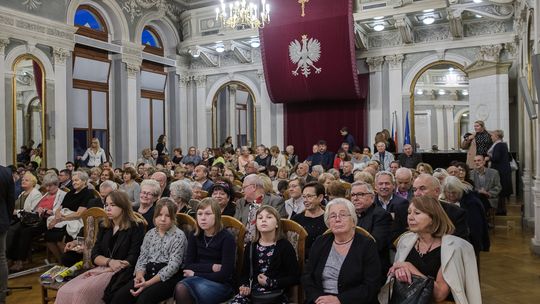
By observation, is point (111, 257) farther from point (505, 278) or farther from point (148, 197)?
point (505, 278)

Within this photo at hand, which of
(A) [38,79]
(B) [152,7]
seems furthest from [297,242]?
(B) [152,7]

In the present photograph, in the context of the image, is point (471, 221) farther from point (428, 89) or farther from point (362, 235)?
point (428, 89)

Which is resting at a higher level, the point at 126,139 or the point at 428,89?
the point at 428,89

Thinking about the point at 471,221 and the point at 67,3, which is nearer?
the point at 471,221

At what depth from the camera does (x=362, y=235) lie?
270 cm

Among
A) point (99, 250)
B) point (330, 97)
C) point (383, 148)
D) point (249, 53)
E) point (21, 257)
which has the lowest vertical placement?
point (21, 257)

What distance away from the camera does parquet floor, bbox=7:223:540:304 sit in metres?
3.98

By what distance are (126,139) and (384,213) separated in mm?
8959

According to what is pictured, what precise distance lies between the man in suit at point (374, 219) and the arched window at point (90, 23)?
8730 mm

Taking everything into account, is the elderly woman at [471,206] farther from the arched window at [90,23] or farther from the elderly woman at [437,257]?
the arched window at [90,23]

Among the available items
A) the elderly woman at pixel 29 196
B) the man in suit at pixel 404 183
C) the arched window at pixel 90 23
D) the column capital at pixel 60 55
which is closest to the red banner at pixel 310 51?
the arched window at pixel 90 23

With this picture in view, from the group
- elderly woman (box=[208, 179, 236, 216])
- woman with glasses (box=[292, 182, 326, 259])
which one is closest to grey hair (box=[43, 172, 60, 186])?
elderly woman (box=[208, 179, 236, 216])

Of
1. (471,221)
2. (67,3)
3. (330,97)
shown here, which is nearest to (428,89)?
(330,97)

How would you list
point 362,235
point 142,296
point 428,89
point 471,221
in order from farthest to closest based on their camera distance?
point 428,89 < point 471,221 < point 142,296 < point 362,235
